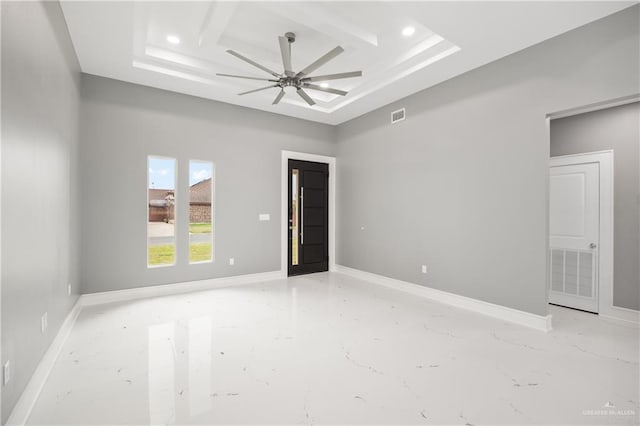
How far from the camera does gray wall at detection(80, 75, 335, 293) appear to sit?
408 cm

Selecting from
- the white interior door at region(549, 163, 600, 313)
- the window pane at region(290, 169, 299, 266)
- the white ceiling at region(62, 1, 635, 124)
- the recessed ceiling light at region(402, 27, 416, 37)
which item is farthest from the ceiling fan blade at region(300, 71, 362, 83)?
the white interior door at region(549, 163, 600, 313)

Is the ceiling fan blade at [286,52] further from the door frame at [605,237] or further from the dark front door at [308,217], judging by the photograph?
the door frame at [605,237]

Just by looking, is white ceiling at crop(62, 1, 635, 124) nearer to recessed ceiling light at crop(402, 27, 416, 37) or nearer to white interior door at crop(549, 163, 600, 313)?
recessed ceiling light at crop(402, 27, 416, 37)

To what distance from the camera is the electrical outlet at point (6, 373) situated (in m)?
1.59

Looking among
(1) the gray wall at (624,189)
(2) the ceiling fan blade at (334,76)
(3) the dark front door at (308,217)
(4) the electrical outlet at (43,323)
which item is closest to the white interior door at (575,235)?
(1) the gray wall at (624,189)

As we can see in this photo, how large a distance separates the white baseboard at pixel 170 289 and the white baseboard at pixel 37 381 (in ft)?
3.18

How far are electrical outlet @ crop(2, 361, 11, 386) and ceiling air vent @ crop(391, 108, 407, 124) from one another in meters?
5.09

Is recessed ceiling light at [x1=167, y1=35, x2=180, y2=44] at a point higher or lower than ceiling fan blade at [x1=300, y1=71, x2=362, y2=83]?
higher

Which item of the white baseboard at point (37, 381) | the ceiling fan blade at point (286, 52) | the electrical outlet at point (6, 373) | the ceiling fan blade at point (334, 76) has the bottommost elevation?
the white baseboard at point (37, 381)

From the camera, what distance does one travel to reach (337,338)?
120 inches

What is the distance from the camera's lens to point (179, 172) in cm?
466

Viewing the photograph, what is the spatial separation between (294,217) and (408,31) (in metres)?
3.71

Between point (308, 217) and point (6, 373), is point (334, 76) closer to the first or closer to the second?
point (308, 217)

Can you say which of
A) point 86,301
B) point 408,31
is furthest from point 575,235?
point 86,301
